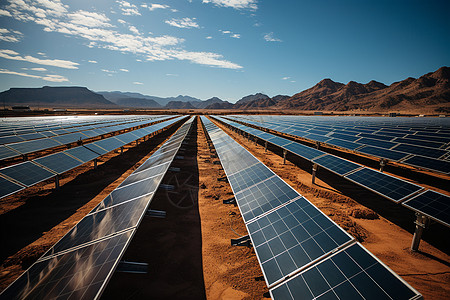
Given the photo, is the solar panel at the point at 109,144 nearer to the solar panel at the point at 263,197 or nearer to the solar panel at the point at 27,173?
the solar panel at the point at 27,173

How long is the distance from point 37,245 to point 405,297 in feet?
33.9

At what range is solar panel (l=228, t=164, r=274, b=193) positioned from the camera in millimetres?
7867

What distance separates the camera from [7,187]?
307 inches

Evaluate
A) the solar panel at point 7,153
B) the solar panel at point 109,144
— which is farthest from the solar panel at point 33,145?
the solar panel at point 109,144

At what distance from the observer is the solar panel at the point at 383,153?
12.6 metres

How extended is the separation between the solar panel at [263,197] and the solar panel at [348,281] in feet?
7.46

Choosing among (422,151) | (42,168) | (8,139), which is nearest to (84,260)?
(42,168)

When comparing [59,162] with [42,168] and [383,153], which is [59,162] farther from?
[383,153]

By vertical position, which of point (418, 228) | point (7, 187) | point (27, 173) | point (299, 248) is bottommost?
point (418, 228)

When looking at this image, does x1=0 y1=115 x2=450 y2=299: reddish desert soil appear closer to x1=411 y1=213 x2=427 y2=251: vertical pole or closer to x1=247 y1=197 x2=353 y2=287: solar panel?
x1=411 y1=213 x2=427 y2=251: vertical pole

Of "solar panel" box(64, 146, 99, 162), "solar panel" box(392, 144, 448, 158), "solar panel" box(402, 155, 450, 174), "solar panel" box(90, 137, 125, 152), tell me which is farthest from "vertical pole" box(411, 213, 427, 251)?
"solar panel" box(90, 137, 125, 152)

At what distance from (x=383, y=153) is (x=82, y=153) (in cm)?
2139

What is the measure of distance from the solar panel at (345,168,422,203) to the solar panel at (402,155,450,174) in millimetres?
3749

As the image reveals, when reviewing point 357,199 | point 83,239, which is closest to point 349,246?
point 83,239
